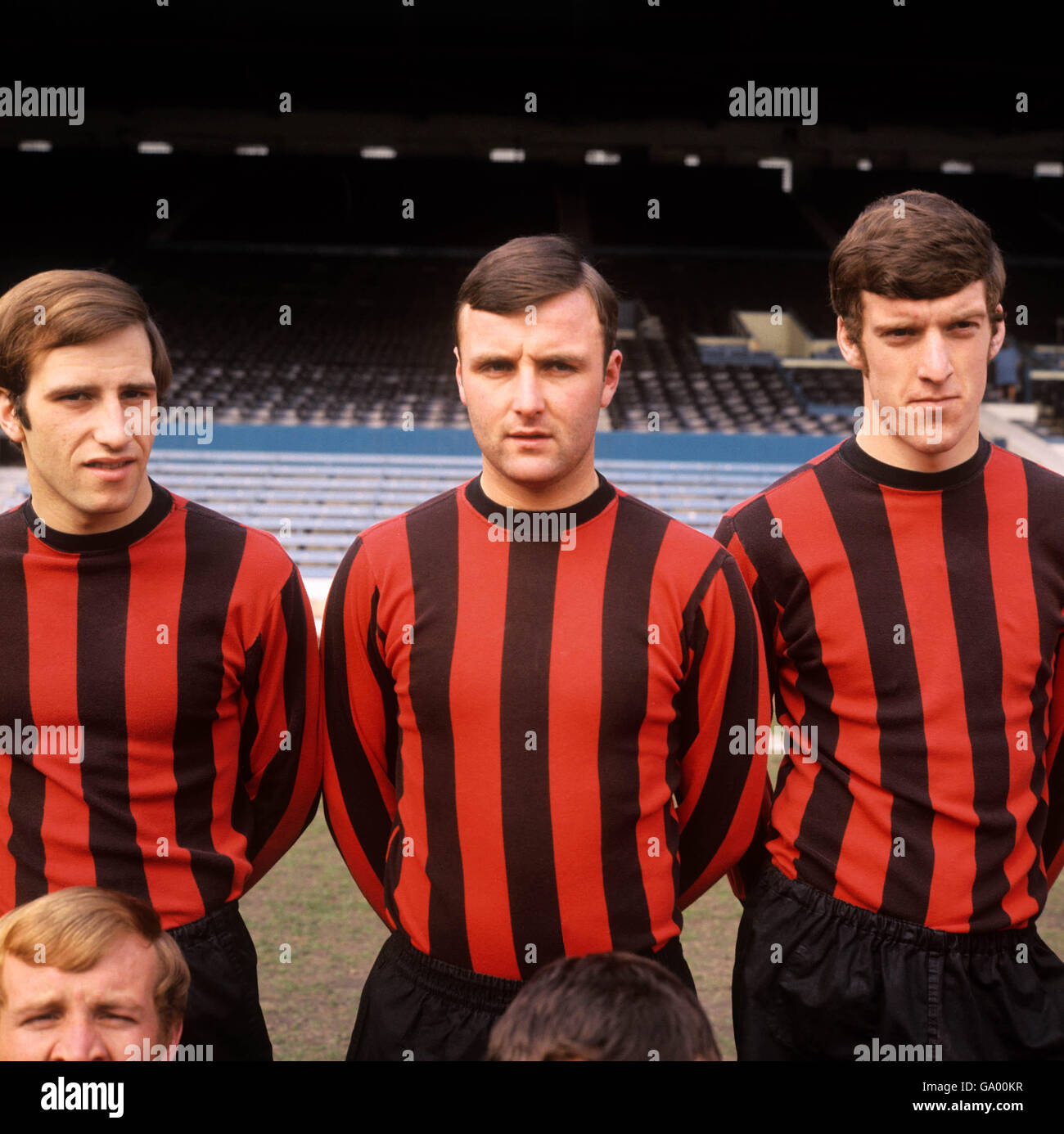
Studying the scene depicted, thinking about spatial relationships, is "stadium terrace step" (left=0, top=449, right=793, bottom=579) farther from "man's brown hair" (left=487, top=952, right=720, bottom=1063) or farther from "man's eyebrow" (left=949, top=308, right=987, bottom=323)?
"man's brown hair" (left=487, top=952, right=720, bottom=1063)

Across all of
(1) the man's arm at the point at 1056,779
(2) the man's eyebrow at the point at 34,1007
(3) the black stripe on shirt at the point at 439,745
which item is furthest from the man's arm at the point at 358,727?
(1) the man's arm at the point at 1056,779

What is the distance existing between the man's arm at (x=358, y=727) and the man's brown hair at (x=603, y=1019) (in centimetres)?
66

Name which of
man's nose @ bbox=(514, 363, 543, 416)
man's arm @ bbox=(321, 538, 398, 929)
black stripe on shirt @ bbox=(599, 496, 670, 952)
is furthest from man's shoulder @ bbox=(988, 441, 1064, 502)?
man's arm @ bbox=(321, 538, 398, 929)

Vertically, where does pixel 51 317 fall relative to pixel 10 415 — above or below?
above

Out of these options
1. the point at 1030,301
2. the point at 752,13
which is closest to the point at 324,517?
the point at 752,13

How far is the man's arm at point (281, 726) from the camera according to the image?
2191 millimetres

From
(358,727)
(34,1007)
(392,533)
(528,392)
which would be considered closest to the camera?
(34,1007)

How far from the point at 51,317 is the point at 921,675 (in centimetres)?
149

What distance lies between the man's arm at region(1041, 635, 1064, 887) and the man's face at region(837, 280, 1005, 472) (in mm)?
426

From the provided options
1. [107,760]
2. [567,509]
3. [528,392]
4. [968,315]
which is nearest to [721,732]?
[567,509]

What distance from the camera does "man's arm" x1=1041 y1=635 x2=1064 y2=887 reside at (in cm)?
216

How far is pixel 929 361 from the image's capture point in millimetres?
1974

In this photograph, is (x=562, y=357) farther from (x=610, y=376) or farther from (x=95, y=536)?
(x=95, y=536)
